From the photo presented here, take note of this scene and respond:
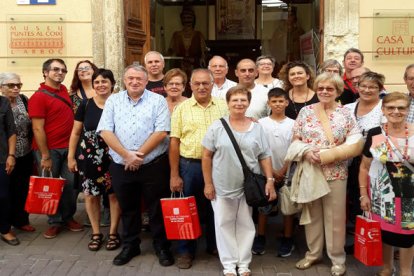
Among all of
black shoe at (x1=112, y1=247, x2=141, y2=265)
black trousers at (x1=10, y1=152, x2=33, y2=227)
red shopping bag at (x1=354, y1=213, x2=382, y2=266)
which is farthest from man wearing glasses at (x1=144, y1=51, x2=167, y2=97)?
red shopping bag at (x1=354, y1=213, x2=382, y2=266)

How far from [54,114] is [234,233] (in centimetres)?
217

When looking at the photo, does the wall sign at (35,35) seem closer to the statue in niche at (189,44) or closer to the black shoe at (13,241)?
the black shoe at (13,241)

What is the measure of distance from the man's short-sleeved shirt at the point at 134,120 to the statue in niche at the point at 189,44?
14.7 feet

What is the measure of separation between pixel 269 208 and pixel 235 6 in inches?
207

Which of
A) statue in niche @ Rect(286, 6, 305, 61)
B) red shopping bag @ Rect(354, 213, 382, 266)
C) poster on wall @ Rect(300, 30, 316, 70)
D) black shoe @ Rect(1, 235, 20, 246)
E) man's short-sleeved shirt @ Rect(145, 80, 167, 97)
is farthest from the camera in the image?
statue in niche @ Rect(286, 6, 305, 61)

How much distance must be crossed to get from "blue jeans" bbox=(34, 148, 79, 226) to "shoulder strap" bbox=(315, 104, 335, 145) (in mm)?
2539

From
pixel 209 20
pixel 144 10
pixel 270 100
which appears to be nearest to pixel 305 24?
pixel 209 20

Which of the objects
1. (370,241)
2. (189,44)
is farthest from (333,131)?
(189,44)

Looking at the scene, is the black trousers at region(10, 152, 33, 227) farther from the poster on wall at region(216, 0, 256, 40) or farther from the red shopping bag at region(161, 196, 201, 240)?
the poster on wall at region(216, 0, 256, 40)

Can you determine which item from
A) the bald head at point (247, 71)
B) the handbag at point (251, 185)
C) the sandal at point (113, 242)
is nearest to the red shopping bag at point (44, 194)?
the sandal at point (113, 242)

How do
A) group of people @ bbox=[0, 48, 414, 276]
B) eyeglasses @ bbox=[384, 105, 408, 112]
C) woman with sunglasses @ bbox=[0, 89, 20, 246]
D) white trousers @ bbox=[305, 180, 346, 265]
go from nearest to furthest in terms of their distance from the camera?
eyeglasses @ bbox=[384, 105, 408, 112] → group of people @ bbox=[0, 48, 414, 276] → white trousers @ bbox=[305, 180, 346, 265] → woman with sunglasses @ bbox=[0, 89, 20, 246]

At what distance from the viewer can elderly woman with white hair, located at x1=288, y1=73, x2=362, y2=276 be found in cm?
370

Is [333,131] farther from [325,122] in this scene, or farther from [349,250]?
[349,250]

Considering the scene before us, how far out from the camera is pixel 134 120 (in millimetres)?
3963
